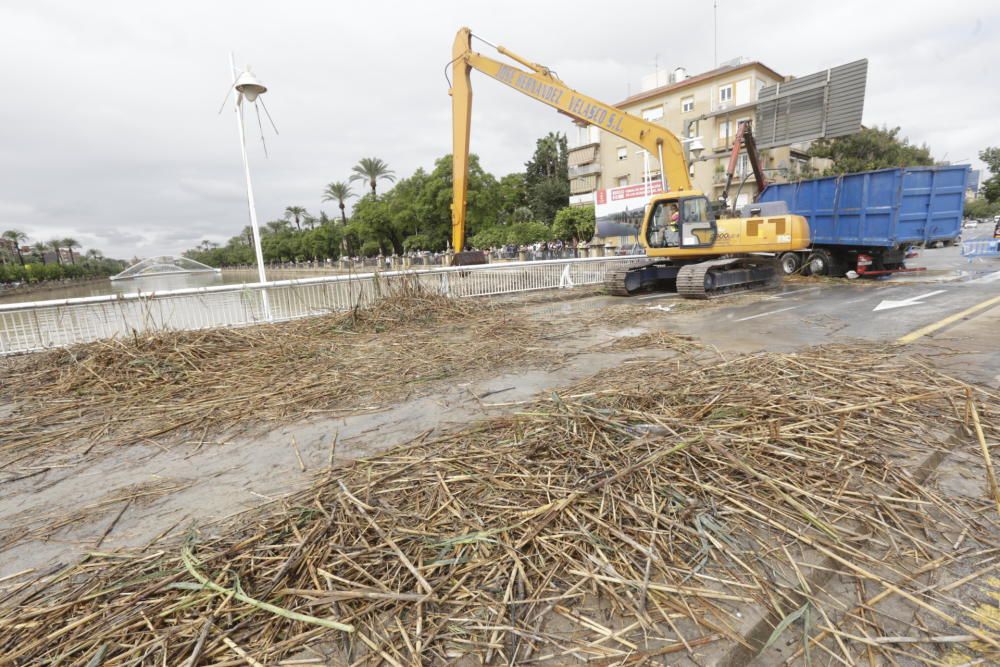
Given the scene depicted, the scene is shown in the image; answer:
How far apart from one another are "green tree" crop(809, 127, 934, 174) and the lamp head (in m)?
41.3

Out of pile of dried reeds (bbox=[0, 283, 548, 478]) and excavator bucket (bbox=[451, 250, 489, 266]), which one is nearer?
pile of dried reeds (bbox=[0, 283, 548, 478])

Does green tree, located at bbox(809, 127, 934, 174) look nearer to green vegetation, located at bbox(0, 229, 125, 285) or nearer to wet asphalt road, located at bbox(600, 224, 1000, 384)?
wet asphalt road, located at bbox(600, 224, 1000, 384)

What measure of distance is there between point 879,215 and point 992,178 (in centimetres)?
5864

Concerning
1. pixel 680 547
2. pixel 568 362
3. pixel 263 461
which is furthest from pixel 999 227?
pixel 263 461

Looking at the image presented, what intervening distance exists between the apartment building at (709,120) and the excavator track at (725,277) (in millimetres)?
25029

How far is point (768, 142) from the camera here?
74.3 ft

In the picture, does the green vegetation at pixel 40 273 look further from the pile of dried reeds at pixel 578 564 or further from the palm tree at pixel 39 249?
the pile of dried reeds at pixel 578 564

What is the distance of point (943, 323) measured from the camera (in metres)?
6.99

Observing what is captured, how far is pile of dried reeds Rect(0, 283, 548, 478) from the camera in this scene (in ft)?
13.9

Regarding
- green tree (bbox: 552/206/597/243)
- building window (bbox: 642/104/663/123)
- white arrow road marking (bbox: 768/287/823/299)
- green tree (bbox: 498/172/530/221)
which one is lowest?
white arrow road marking (bbox: 768/287/823/299)

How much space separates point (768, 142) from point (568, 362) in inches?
927

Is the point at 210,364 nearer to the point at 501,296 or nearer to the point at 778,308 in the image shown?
the point at 501,296

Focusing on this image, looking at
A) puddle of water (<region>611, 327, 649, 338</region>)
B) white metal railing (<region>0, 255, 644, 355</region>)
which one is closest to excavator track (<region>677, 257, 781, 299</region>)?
puddle of water (<region>611, 327, 649, 338</region>)

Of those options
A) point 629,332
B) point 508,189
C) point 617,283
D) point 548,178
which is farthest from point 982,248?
point 548,178
